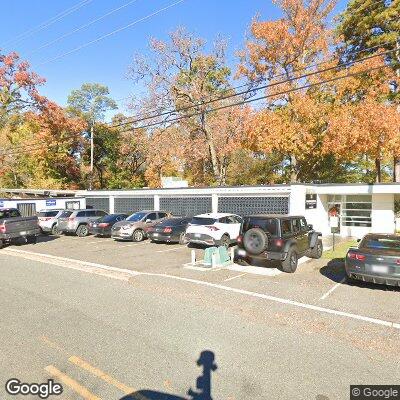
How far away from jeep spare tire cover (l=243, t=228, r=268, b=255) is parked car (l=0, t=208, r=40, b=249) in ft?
40.0

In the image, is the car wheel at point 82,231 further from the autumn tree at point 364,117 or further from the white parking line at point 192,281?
the autumn tree at point 364,117

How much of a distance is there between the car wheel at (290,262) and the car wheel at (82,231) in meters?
14.7

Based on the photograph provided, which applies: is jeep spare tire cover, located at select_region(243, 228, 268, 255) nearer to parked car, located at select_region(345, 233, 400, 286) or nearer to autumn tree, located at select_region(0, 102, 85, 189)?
Answer: parked car, located at select_region(345, 233, 400, 286)

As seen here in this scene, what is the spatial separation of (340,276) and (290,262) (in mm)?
1557

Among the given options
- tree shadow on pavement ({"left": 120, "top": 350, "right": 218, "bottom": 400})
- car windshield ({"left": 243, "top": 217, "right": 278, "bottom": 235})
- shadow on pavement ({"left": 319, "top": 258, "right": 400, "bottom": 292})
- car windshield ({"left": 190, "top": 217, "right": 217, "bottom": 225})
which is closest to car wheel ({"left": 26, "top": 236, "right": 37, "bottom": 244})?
car windshield ({"left": 190, "top": 217, "right": 217, "bottom": 225})

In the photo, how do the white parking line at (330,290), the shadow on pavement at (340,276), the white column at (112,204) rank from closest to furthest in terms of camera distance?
the white parking line at (330,290), the shadow on pavement at (340,276), the white column at (112,204)

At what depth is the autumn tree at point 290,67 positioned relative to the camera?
81.3 feet

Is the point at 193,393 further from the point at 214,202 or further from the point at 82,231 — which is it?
the point at 82,231

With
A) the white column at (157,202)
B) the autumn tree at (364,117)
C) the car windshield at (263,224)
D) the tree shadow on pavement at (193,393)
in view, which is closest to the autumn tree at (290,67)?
the autumn tree at (364,117)

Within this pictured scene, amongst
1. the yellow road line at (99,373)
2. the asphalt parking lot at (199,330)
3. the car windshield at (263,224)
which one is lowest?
the asphalt parking lot at (199,330)

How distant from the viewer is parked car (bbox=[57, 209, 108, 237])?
22.1 meters

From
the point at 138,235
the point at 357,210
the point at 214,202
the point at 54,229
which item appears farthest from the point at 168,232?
the point at 357,210

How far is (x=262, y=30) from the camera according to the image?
1036 inches

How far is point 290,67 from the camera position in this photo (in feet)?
89.6
